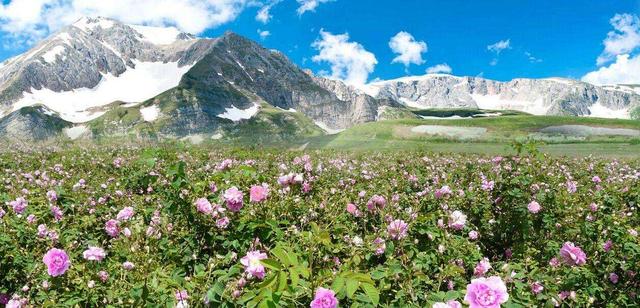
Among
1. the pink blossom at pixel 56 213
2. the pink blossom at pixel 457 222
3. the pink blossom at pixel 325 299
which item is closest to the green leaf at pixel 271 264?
the pink blossom at pixel 325 299

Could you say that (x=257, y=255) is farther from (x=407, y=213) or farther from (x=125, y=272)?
(x=407, y=213)

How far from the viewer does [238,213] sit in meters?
5.01

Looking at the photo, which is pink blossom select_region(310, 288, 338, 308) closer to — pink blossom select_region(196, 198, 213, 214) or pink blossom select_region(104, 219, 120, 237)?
pink blossom select_region(196, 198, 213, 214)

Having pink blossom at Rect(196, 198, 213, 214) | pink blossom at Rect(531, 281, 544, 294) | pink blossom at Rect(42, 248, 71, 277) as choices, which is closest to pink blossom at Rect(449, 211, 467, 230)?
pink blossom at Rect(531, 281, 544, 294)

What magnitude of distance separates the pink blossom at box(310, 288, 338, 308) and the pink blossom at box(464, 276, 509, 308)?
797 millimetres

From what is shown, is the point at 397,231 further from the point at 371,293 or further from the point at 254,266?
the point at 371,293

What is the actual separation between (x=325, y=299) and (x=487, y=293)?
935 mm

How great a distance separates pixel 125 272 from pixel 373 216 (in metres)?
3.54

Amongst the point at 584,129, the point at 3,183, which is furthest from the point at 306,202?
the point at 584,129

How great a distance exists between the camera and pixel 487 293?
8.61ft

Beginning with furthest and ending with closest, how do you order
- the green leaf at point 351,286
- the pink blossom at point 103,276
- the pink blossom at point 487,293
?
the pink blossom at point 103,276
the pink blossom at point 487,293
the green leaf at point 351,286

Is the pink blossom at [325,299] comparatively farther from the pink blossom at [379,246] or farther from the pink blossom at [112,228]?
the pink blossom at [112,228]

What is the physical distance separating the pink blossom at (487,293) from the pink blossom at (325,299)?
80 centimetres

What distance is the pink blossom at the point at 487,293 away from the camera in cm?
260
